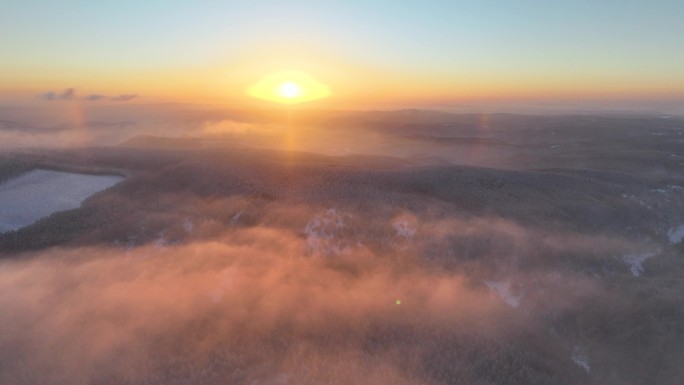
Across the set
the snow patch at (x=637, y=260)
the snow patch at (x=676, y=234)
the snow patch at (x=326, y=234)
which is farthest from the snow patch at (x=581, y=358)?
the snow patch at (x=676, y=234)

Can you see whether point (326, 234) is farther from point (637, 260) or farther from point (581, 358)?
point (637, 260)

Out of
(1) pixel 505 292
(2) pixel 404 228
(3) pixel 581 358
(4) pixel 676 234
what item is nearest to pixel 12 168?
(2) pixel 404 228

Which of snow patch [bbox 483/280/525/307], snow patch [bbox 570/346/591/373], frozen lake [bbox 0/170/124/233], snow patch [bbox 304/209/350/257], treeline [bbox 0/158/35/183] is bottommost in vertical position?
snow patch [bbox 570/346/591/373]

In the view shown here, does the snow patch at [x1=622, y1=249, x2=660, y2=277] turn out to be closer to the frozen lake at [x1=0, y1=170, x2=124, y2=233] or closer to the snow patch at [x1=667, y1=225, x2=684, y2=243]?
the snow patch at [x1=667, y1=225, x2=684, y2=243]

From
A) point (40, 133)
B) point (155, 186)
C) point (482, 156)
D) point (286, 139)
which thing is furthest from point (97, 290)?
point (40, 133)

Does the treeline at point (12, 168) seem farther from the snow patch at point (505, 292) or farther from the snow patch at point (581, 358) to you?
the snow patch at point (581, 358)

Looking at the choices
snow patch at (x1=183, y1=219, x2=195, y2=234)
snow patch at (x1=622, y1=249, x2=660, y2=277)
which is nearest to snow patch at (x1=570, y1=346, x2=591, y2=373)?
snow patch at (x1=622, y1=249, x2=660, y2=277)
